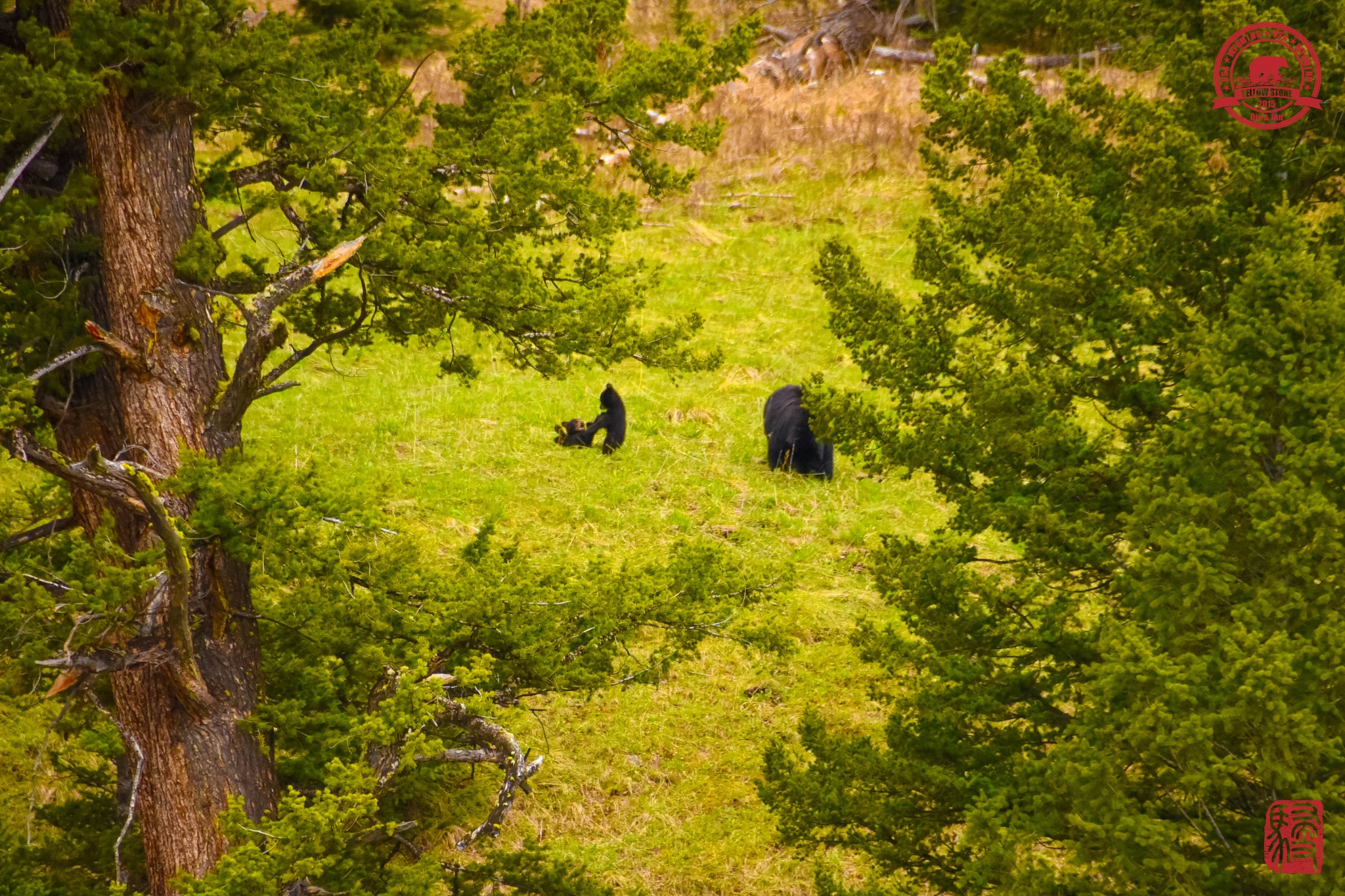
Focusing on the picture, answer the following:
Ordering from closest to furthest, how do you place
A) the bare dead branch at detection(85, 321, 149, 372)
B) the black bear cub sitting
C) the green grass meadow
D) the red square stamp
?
the red square stamp
the bare dead branch at detection(85, 321, 149, 372)
the green grass meadow
the black bear cub sitting

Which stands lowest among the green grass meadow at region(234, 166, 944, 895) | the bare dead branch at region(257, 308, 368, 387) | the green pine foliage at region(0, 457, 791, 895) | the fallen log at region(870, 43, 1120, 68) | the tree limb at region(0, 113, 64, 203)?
the green grass meadow at region(234, 166, 944, 895)

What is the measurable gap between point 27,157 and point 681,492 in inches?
373

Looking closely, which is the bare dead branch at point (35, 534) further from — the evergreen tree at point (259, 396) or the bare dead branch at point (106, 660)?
the bare dead branch at point (106, 660)

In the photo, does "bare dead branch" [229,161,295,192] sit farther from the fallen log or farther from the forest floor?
the fallen log

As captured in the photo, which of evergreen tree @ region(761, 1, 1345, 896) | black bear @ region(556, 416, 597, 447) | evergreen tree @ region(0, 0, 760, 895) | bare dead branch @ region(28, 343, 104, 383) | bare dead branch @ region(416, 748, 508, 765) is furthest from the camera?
black bear @ region(556, 416, 597, 447)

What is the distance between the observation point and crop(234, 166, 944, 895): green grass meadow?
9680 mm

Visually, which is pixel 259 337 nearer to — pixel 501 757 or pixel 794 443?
Result: pixel 501 757

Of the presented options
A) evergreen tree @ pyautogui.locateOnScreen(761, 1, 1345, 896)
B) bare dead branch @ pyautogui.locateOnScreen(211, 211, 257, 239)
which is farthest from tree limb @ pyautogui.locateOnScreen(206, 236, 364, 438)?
evergreen tree @ pyautogui.locateOnScreen(761, 1, 1345, 896)

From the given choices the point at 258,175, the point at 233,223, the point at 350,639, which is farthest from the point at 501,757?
the point at 258,175

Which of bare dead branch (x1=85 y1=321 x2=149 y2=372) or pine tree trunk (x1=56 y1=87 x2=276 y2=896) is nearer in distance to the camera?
bare dead branch (x1=85 y1=321 x2=149 y2=372)

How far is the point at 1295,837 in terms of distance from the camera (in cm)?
422

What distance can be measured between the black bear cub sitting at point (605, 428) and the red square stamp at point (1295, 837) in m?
10.8

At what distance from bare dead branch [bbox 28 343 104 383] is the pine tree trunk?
0.57 feet

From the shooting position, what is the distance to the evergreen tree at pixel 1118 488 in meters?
4.43
